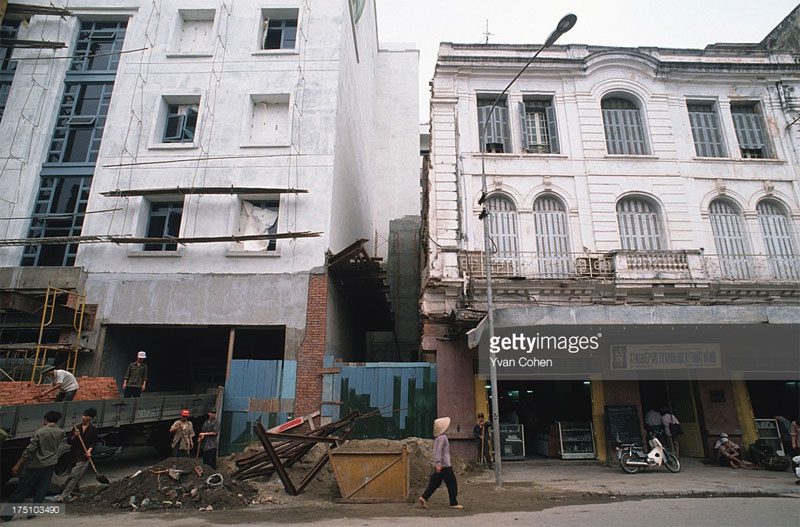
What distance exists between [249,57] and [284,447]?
512 inches

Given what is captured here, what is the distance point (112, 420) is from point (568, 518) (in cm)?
938

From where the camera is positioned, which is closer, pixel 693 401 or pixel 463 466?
pixel 463 466

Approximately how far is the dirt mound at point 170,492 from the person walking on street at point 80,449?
1.27 feet

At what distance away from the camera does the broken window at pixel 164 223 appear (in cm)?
1472

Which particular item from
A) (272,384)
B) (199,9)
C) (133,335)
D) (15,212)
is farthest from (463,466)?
(199,9)

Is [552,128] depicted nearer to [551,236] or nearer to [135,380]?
[551,236]

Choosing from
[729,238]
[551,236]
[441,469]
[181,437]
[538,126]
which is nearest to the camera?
[441,469]

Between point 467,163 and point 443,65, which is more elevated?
point 443,65

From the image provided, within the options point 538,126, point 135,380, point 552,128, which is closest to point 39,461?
point 135,380

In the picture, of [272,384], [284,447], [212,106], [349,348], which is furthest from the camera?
[349,348]

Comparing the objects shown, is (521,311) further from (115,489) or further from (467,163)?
A: (115,489)

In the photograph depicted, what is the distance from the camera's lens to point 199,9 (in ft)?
55.2

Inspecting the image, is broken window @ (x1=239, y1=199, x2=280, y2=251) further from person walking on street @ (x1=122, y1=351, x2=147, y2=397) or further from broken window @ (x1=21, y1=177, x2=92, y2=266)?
broken window @ (x1=21, y1=177, x2=92, y2=266)

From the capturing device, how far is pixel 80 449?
9.03m
